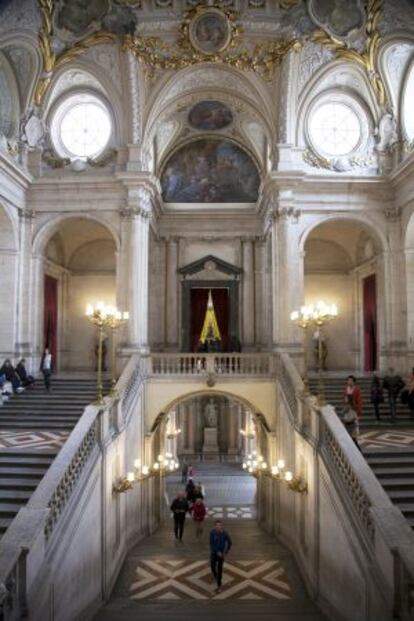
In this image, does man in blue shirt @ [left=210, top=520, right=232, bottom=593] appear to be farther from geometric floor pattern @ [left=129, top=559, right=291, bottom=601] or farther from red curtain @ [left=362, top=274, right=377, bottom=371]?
red curtain @ [left=362, top=274, right=377, bottom=371]

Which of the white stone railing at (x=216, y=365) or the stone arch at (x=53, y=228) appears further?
the stone arch at (x=53, y=228)

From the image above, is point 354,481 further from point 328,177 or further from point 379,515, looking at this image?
point 328,177

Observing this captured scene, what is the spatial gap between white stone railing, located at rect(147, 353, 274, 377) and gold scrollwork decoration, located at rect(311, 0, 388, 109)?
8988mm

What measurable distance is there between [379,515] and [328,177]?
41.4ft

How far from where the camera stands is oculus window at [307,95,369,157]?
18.6m

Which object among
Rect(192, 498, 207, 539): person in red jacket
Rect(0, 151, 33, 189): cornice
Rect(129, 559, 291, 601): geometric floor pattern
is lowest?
Rect(129, 559, 291, 601): geometric floor pattern

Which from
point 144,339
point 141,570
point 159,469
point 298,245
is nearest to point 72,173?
point 144,339

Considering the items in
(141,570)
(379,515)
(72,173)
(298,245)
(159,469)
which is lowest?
(141,570)

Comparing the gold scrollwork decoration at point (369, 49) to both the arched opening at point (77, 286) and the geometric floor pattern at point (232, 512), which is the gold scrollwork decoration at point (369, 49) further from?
the geometric floor pattern at point (232, 512)

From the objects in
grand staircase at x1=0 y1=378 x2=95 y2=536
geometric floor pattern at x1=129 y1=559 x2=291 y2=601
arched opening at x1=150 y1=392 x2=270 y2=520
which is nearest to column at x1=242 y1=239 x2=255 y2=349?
arched opening at x1=150 y1=392 x2=270 y2=520

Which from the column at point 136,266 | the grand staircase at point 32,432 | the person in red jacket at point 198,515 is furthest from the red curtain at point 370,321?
the grand staircase at point 32,432

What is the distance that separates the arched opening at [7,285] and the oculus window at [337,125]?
10.4 m

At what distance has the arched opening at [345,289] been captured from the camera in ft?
A: 71.1

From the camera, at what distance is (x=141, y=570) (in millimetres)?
12969
